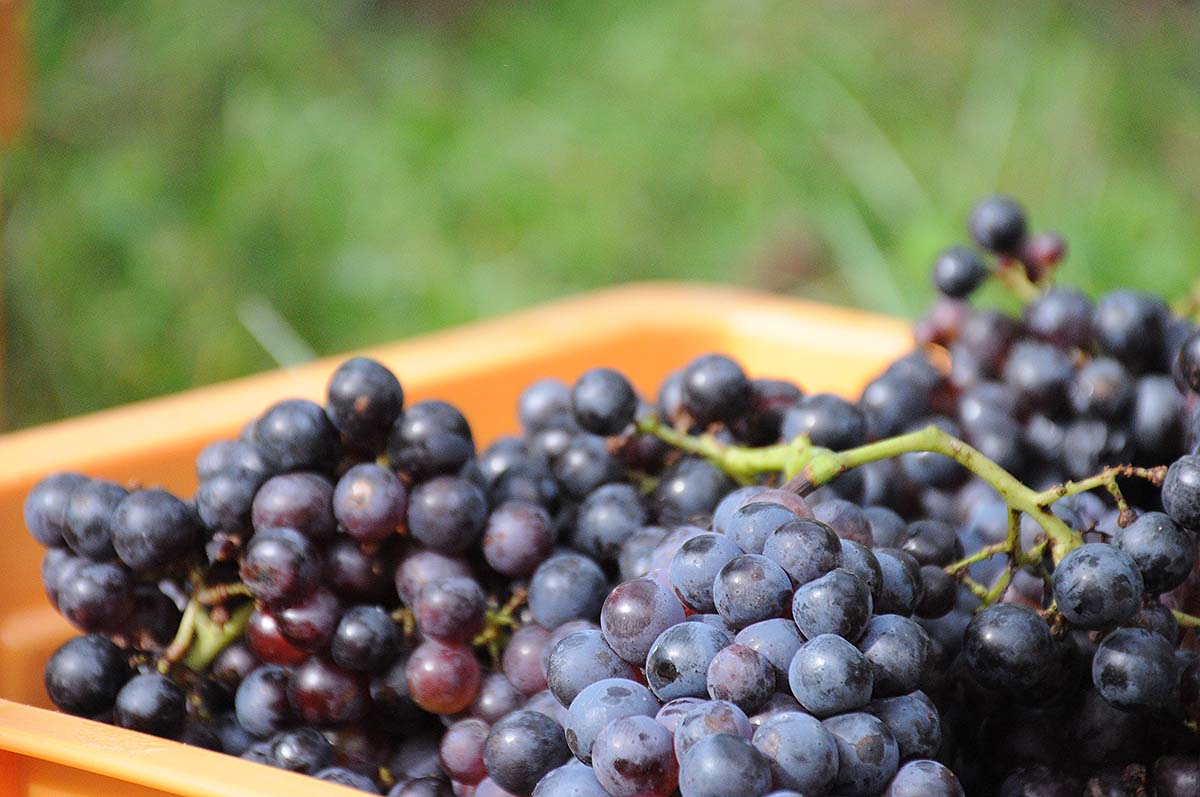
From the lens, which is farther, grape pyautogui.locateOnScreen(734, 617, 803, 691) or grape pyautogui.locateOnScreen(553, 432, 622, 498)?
grape pyautogui.locateOnScreen(553, 432, 622, 498)

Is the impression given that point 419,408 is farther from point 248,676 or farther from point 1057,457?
point 1057,457

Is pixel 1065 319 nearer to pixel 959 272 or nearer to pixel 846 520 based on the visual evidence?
pixel 959 272

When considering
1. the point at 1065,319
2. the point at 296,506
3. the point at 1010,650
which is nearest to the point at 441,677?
the point at 296,506

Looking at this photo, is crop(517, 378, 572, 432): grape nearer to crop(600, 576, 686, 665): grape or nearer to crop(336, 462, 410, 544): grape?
crop(336, 462, 410, 544): grape

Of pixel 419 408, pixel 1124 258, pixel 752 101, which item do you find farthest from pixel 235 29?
pixel 419 408

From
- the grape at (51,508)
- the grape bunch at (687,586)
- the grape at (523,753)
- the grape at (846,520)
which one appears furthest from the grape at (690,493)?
the grape at (51,508)

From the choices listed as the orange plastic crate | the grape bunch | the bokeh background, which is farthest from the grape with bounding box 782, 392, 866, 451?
the bokeh background
